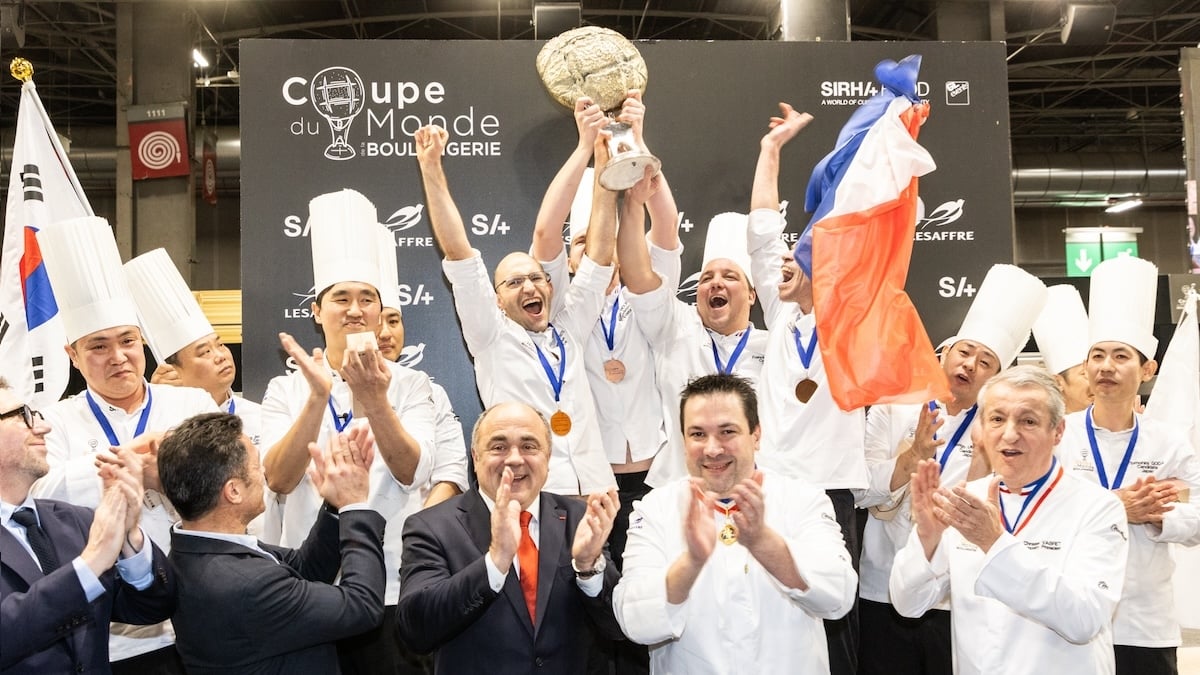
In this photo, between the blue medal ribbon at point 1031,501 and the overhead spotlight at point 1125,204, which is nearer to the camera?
the blue medal ribbon at point 1031,501

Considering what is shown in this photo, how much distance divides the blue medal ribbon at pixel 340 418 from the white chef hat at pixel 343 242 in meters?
0.45

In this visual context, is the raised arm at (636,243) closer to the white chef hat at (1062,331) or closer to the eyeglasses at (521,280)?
the eyeglasses at (521,280)

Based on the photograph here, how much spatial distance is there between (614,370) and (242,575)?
2.07 m

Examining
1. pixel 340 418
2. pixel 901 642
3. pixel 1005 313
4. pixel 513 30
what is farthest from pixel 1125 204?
pixel 340 418

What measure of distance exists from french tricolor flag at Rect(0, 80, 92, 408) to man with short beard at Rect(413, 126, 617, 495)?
1.65m

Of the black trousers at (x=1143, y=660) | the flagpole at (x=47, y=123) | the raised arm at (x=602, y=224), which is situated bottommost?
the black trousers at (x=1143, y=660)

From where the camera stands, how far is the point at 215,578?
2.73 m

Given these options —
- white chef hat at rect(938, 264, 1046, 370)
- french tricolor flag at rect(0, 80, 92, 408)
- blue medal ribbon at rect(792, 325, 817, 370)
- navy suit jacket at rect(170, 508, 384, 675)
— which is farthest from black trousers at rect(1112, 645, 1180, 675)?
french tricolor flag at rect(0, 80, 92, 408)

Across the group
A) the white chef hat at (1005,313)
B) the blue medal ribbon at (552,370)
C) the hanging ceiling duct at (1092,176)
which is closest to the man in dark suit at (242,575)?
the blue medal ribbon at (552,370)

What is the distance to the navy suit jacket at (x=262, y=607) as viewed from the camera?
2.71 metres

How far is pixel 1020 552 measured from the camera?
290 centimetres

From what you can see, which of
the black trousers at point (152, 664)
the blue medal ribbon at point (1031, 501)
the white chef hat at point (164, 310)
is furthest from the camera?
the white chef hat at point (164, 310)

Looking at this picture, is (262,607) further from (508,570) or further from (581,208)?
(581,208)

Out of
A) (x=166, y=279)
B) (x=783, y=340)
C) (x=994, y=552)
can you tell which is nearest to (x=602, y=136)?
(x=783, y=340)
